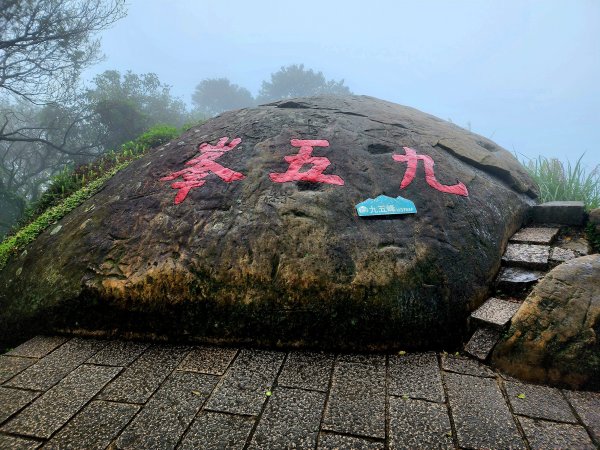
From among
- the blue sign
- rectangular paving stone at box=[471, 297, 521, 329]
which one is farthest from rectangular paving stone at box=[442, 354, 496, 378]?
the blue sign

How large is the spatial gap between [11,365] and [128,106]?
15.7 meters

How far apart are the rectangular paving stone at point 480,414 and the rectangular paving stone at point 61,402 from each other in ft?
7.41

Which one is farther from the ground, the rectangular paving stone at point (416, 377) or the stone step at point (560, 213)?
the stone step at point (560, 213)

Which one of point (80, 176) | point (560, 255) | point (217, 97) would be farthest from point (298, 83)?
point (560, 255)

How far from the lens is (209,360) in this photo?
2.58m

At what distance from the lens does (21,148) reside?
16.8m

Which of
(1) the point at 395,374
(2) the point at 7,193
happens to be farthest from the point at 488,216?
(2) the point at 7,193

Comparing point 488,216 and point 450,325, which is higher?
point 488,216

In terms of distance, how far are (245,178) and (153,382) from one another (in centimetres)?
214

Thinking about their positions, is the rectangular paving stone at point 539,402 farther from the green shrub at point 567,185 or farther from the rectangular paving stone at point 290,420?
the green shrub at point 567,185

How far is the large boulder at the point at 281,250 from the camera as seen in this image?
8.95 ft

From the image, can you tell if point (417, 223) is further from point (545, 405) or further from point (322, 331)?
point (545, 405)

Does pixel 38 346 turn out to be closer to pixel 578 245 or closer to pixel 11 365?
pixel 11 365

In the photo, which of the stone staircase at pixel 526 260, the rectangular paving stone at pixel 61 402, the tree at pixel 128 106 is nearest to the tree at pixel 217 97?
the tree at pixel 128 106
